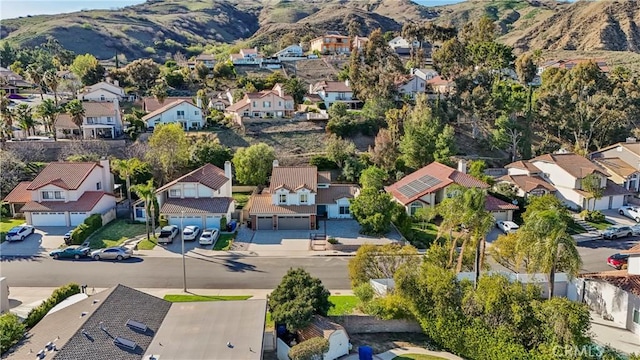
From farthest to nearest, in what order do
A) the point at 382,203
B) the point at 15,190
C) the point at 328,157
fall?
1. the point at 328,157
2. the point at 15,190
3. the point at 382,203

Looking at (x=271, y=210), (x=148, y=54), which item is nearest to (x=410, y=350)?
(x=271, y=210)

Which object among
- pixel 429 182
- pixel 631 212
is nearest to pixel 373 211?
pixel 429 182

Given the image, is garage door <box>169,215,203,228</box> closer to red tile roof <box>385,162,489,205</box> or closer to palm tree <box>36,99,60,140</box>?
red tile roof <box>385,162,489,205</box>

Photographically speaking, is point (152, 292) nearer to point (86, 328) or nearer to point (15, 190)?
point (86, 328)

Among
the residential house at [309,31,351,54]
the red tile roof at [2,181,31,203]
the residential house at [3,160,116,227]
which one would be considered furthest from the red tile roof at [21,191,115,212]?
the residential house at [309,31,351,54]

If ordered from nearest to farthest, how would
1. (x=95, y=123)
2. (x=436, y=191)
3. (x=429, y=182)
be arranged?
(x=436, y=191) → (x=429, y=182) → (x=95, y=123)

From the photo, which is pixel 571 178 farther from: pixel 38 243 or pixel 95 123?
pixel 95 123

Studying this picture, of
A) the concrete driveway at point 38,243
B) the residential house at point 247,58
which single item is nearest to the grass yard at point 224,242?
the concrete driveway at point 38,243
